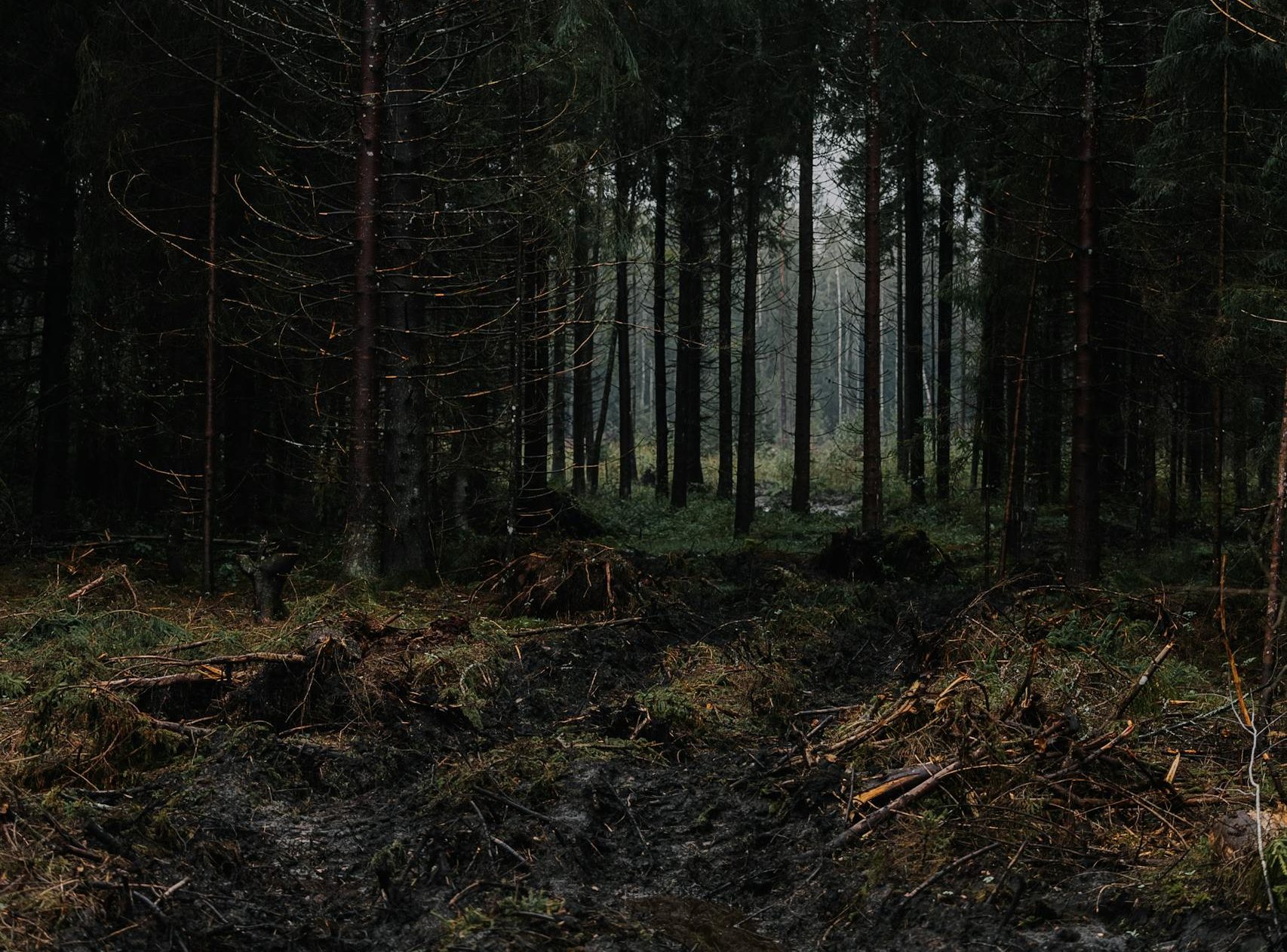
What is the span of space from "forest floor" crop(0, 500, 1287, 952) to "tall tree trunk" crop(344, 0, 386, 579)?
1386 mm

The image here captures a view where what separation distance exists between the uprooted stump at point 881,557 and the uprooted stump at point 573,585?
3925 millimetres

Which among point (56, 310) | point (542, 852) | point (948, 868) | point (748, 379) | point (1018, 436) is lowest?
point (542, 852)

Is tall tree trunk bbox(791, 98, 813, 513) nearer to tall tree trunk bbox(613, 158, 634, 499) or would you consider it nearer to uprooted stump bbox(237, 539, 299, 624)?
tall tree trunk bbox(613, 158, 634, 499)

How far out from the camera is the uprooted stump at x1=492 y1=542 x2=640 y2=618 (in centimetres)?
984

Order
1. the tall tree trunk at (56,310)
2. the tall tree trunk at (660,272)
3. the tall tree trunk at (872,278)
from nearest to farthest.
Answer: the tall tree trunk at (56,310)
the tall tree trunk at (872,278)
the tall tree trunk at (660,272)

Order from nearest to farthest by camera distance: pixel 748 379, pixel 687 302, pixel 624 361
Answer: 1. pixel 748 379
2. pixel 687 302
3. pixel 624 361

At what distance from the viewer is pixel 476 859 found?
451cm

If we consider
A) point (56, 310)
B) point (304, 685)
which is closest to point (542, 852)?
point (304, 685)

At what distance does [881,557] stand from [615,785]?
8407 millimetres

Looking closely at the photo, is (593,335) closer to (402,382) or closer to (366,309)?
(402,382)

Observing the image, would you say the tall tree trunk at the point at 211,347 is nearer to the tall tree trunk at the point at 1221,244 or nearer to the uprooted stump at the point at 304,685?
the uprooted stump at the point at 304,685

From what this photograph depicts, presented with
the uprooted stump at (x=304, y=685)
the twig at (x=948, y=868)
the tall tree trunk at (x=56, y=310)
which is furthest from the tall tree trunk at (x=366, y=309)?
the twig at (x=948, y=868)

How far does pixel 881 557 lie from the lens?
525 inches

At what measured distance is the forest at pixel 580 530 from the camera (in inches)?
170
